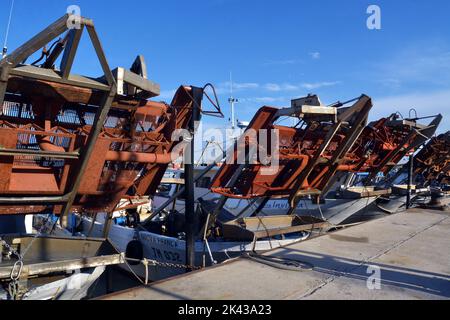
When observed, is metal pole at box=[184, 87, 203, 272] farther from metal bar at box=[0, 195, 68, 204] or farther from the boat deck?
metal bar at box=[0, 195, 68, 204]

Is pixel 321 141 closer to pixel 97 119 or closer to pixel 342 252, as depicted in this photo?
pixel 342 252

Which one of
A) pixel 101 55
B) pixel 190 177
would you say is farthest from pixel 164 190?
pixel 101 55

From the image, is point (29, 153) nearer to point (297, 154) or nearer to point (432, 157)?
point (297, 154)

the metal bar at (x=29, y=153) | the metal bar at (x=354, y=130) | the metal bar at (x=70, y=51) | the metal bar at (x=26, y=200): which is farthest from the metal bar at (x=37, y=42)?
the metal bar at (x=354, y=130)

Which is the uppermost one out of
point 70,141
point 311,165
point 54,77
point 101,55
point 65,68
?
point 101,55

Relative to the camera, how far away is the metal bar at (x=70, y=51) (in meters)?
4.66

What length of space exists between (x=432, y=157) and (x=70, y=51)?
57.5 feet

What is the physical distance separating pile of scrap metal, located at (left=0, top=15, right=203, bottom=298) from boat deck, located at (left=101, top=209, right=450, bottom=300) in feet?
4.85

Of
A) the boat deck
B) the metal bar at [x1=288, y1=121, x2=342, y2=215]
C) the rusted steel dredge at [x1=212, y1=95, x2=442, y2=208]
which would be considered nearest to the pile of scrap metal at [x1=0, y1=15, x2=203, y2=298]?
the boat deck

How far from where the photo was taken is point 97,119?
17.9 feet

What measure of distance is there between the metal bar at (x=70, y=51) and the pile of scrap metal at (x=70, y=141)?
0.04 ft

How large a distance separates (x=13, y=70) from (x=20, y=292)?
261cm

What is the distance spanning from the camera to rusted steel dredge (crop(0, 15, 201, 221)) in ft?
16.3

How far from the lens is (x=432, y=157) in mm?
17953
